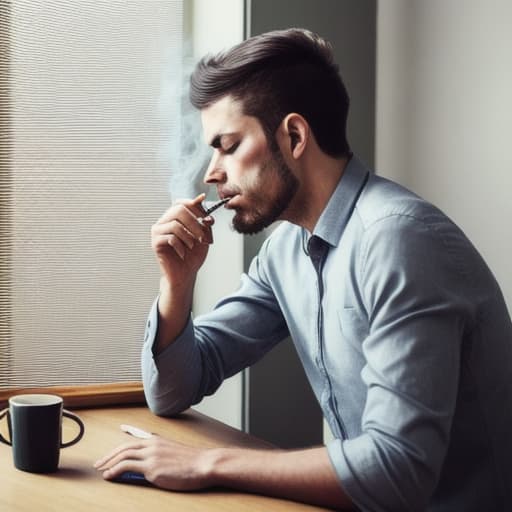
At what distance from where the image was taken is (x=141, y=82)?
1.94 metres

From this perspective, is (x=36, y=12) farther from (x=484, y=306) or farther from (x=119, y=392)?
(x=484, y=306)

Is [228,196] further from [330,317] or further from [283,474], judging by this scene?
[283,474]

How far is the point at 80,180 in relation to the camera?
188 centimetres

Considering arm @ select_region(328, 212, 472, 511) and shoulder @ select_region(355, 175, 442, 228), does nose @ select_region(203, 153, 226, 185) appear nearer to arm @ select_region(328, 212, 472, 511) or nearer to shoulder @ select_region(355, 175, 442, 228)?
shoulder @ select_region(355, 175, 442, 228)

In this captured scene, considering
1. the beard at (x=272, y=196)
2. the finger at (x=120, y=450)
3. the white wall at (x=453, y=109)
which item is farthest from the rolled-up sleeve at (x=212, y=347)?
the white wall at (x=453, y=109)

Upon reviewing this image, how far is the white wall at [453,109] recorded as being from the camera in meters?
1.71

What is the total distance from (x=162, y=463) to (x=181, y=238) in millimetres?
492

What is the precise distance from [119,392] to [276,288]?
0.42 meters

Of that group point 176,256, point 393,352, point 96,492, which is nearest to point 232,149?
point 176,256

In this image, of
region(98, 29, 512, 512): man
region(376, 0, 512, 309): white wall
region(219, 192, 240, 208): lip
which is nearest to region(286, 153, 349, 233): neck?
region(98, 29, 512, 512): man

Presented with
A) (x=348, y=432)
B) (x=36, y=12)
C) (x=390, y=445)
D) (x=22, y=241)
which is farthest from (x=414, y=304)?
(x=36, y=12)

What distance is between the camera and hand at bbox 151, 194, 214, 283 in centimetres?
156

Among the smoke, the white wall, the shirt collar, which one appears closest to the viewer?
the shirt collar

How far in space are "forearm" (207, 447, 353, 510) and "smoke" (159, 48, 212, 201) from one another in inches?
37.4
